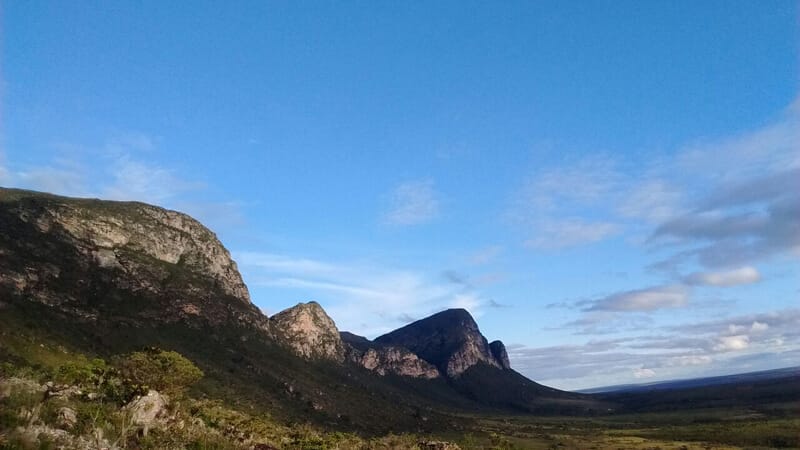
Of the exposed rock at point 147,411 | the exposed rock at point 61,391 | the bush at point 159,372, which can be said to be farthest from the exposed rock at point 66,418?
the bush at point 159,372

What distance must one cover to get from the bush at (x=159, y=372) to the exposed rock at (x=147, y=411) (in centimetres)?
1061

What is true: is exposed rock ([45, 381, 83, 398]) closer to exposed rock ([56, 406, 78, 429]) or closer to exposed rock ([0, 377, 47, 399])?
exposed rock ([0, 377, 47, 399])

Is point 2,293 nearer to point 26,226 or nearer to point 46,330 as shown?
point 46,330

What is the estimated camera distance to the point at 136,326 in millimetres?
178125

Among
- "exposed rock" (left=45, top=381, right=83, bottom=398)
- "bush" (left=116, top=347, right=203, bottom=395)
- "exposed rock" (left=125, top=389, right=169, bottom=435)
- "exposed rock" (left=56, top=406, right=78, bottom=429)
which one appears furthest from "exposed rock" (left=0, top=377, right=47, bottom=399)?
"bush" (left=116, top=347, right=203, bottom=395)

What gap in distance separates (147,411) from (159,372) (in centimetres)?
1944

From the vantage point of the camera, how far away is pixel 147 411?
2104 inches

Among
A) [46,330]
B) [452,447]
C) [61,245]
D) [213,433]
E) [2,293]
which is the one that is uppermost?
[61,245]

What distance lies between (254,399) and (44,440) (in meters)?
137

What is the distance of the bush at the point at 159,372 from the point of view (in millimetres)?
68812

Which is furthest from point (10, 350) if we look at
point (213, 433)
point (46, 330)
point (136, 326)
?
point (213, 433)

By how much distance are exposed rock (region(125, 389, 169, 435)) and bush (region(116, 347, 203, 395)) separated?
10613 millimetres

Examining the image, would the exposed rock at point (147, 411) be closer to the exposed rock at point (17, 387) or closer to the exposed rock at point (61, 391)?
the exposed rock at point (61, 391)

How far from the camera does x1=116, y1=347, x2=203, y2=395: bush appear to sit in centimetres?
6881
